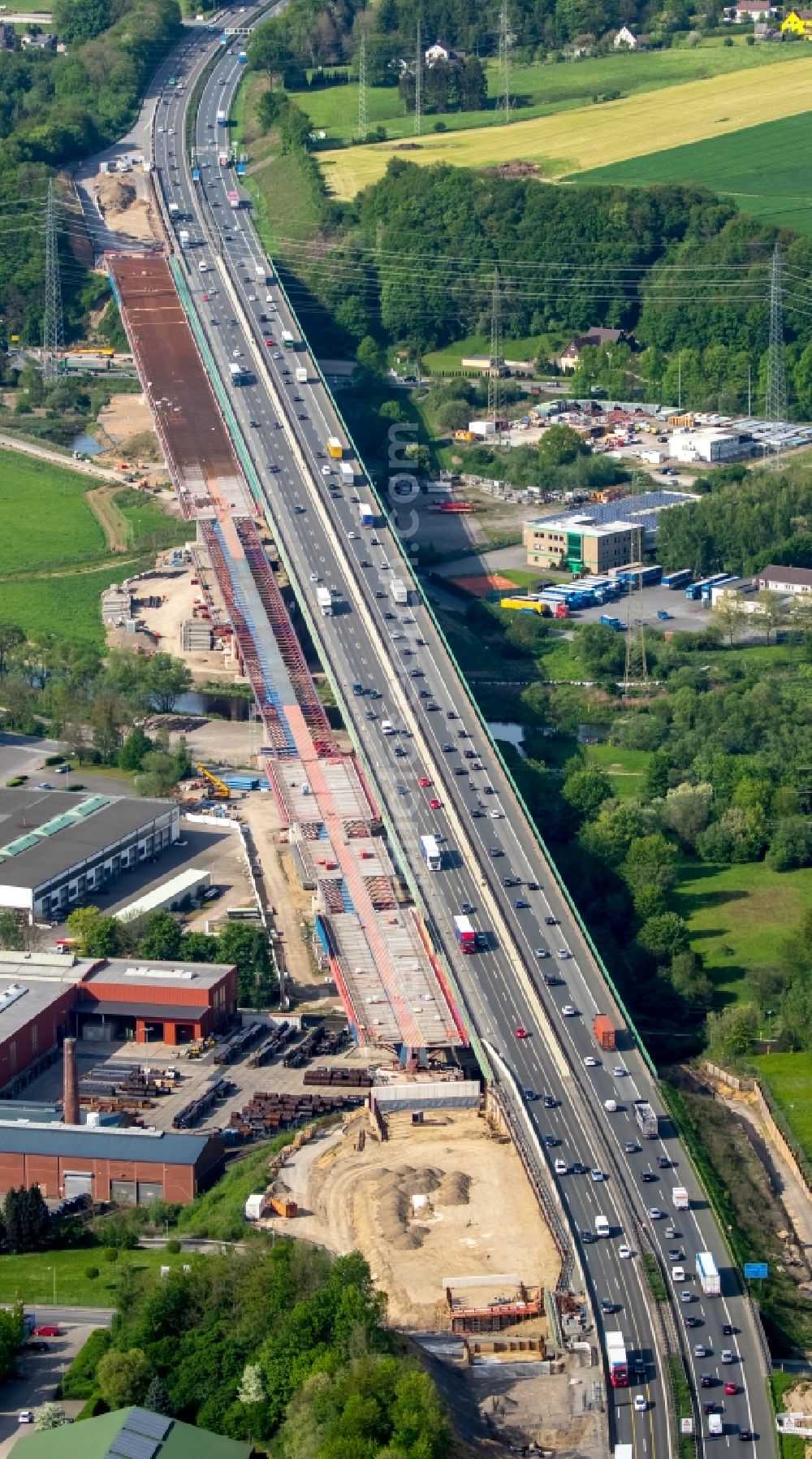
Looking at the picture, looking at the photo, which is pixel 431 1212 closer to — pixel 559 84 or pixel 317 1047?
pixel 317 1047

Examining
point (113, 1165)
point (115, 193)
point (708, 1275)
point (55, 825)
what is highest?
point (115, 193)

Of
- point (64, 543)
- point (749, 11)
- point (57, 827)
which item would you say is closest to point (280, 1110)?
point (57, 827)

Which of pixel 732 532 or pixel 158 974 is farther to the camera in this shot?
pixel 732 532

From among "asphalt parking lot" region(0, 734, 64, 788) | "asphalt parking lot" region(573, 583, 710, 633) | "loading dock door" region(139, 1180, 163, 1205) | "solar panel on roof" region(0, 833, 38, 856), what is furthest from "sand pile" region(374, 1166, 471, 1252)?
"asphalt parking lot" region(573, 583, 710, 633)

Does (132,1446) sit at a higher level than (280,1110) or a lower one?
higher

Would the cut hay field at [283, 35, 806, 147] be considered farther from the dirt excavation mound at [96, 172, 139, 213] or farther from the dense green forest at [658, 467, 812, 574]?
the dense green forest at [658, 467, 812, 574]

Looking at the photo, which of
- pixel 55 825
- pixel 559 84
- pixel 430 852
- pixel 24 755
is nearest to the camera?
pixel 430 852

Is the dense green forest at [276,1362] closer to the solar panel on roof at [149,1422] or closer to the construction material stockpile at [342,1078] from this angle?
the solar panel on roof at [149,1422]
